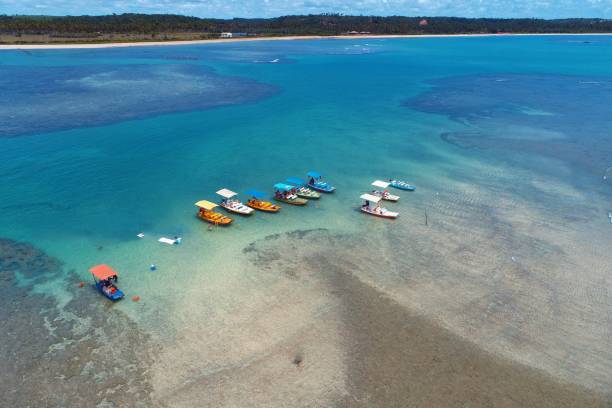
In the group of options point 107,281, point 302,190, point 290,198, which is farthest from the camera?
point 302,190

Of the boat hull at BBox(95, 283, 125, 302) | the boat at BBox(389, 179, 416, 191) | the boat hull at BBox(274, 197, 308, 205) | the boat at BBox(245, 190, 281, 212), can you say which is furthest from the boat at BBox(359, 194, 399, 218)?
the boat hull at BBox(95, 283, 125, 302)

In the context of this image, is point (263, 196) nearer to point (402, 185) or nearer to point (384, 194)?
point (384, 194)

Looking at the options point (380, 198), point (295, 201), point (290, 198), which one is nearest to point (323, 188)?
point (295, 201)

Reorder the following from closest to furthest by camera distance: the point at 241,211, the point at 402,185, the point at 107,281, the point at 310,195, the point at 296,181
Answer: the point at 107,281, the point at 241,211, the point at 310,195, the point at 296,181, the point at 402,185

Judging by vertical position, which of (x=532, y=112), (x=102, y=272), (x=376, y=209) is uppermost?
(x=532, y=112)

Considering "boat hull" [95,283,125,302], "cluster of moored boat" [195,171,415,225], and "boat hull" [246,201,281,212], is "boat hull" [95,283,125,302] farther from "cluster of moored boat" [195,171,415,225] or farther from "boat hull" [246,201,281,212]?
"boat hull" [246,201,281,212]

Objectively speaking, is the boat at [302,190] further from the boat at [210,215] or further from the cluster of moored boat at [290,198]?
the boat at [210,215]

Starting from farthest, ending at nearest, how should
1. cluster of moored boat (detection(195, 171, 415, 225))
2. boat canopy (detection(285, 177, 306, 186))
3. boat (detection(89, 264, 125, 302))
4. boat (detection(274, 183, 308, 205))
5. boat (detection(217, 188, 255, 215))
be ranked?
1. boat canopy (detection(285, 177, 306, 186))
2. boat (detection(274, 183, 308, 205))
3. boat (detection(217, 188, 255, 215))
4. cluster of moored boat (detection(195, 171, 415, 225))
5. boat (detection(89, 264, 125, 302))
